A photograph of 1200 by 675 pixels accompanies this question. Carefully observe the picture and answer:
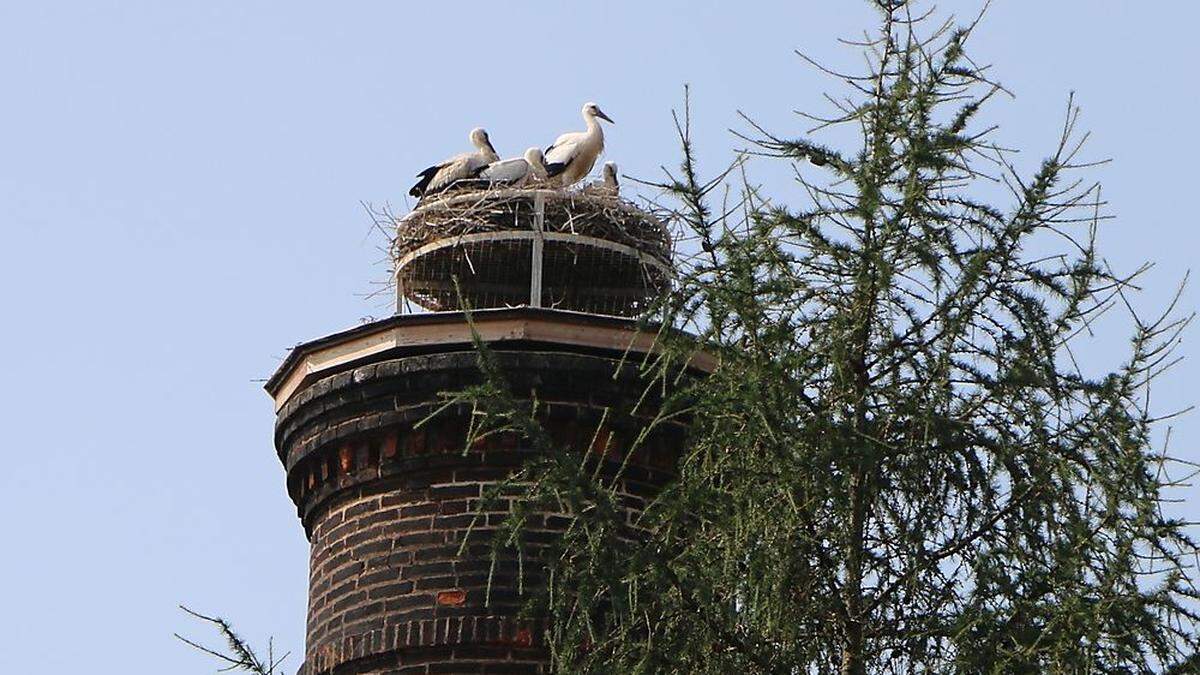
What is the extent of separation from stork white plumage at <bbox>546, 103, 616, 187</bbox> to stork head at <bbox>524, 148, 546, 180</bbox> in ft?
0.26

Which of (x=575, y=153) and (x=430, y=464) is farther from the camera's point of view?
(x=575, y=153)

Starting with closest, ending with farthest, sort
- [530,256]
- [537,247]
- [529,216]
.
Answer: [537,247], [530,256], [529,216]

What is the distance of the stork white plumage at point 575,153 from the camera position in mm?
19328

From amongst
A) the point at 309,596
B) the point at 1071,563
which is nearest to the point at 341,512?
the point at 309,596

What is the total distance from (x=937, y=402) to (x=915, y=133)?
1.21 meters

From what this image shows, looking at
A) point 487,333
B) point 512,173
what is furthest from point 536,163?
point 487,333

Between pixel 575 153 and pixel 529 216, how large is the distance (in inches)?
69.1

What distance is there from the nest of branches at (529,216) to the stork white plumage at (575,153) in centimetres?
100

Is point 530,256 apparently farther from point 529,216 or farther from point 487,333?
point 487,333

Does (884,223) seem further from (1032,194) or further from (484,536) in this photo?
(484,536)

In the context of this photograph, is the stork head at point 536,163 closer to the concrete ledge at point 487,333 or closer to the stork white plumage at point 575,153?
the stork white plumage at point 575,153

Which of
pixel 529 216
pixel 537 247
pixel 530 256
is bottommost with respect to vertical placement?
pixel 537 247

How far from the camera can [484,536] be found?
51.3ft

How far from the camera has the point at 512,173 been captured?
60.6 ft
